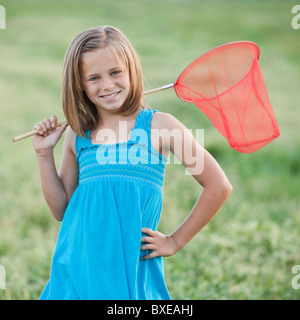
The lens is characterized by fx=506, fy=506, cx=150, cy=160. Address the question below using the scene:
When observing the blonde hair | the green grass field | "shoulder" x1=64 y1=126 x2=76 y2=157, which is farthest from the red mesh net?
the green grass field

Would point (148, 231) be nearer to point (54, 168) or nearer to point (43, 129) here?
point (54, 168)

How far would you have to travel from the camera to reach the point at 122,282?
1909mm

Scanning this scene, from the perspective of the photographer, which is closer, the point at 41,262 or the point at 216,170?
the point at 216,170

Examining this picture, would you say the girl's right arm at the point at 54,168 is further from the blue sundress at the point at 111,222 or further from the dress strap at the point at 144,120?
the dress strap at the point at 144,120

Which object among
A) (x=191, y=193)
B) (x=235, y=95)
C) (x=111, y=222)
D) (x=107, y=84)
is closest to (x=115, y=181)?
(x=111, y=222)

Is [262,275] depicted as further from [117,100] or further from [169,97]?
[169,97]

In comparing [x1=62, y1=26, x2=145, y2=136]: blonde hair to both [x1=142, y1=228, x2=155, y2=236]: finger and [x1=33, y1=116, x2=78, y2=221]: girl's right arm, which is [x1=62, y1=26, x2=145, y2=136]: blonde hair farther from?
[x1=142, y1=228, x2=155, y2=236]: finger

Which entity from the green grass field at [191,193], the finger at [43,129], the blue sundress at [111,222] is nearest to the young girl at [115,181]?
the blue sundress at [111,222]

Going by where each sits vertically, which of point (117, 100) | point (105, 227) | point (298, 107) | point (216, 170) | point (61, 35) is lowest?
point (105, 227)

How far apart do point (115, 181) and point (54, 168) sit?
346mm

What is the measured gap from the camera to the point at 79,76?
203 cm
